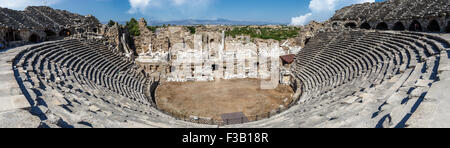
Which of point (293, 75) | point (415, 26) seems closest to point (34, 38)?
point (293, 75)

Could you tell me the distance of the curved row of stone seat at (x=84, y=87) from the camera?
7.44 metres

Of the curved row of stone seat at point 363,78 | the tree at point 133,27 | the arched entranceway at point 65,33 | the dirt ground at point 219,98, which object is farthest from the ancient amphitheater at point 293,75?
the tree at point 133,27

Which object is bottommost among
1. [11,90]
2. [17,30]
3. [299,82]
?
[299,82]

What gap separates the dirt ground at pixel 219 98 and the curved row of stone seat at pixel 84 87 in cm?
244

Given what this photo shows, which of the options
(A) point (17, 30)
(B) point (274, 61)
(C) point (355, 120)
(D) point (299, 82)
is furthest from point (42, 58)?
(B) point (274, 61)

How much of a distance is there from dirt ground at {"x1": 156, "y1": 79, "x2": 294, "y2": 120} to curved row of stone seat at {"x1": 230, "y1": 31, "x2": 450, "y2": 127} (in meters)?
2.93

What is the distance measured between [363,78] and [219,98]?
1143 centimetres

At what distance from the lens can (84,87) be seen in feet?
39.8

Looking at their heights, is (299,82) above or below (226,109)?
above

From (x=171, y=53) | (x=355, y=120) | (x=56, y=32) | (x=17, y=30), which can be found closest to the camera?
(x=355, y=120)

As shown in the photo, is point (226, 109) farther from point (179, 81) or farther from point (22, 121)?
point (22, 121)

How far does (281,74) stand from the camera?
24.3 m

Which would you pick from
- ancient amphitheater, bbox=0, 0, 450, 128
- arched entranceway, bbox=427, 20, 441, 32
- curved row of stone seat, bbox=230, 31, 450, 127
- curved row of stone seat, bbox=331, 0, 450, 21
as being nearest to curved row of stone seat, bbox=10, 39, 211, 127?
ancient amphitheater, bbox=0, 0, 450, 128
